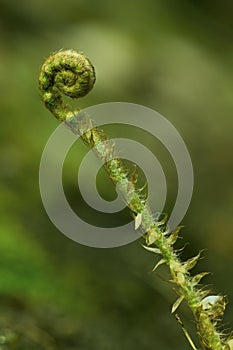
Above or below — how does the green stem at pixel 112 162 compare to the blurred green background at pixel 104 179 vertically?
below

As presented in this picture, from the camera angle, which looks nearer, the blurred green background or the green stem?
the green stem

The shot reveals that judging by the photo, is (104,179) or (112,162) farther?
(104,179)

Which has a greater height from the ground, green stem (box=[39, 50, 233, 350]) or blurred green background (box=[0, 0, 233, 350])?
blurred green background (box=[0, 0, 233, 350])

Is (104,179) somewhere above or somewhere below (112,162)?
above
